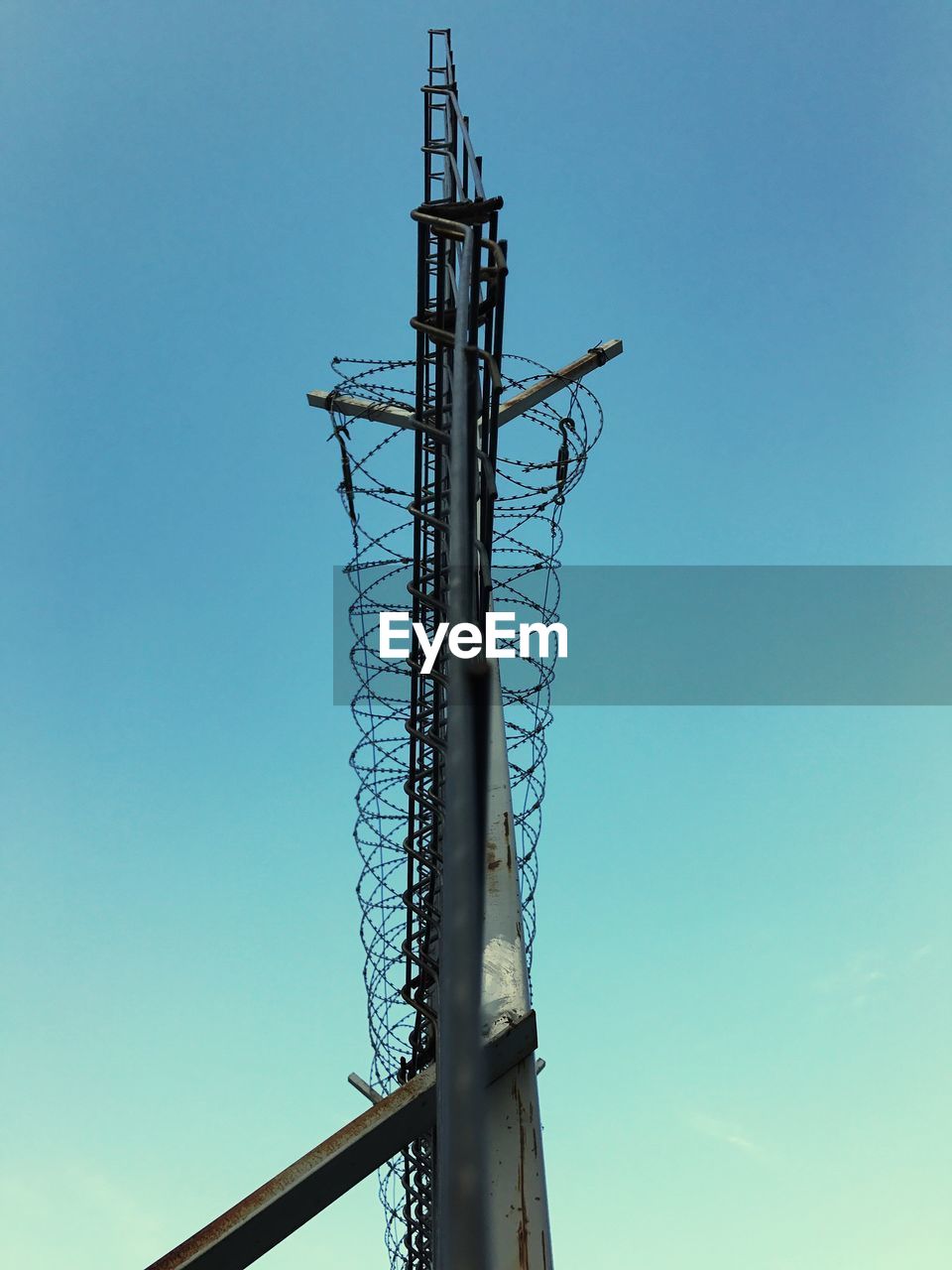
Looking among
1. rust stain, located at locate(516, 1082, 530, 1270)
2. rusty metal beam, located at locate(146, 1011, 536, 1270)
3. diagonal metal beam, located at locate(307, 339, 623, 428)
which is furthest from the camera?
diagonal metal beam, located at locate(307, 339, 623, 428)

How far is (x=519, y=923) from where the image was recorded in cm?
605

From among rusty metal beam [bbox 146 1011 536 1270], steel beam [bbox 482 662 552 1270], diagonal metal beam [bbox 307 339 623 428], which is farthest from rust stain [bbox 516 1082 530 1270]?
diagonal metal beam [bbox 307 339 623 428]

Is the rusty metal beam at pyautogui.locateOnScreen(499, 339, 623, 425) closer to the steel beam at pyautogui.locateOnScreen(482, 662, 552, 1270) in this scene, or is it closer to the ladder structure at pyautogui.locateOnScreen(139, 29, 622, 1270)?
the ladder structure at pyautogui.locateOnScreen(139, 29, 622, 1270)

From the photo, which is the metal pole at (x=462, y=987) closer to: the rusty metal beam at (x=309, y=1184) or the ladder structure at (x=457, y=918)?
the ladder structure at (x=457, y=918)

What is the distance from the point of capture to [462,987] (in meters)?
Result: 3.18

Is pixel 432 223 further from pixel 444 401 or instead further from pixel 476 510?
pixel 444 401

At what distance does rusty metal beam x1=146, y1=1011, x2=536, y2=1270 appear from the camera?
611 centimetres

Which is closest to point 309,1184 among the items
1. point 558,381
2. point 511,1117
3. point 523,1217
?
point 511,1117

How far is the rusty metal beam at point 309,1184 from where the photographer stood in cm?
611

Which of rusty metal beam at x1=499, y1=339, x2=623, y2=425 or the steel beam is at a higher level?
rusty metal beam at x1=499, y1=339, x2=623, y2=425

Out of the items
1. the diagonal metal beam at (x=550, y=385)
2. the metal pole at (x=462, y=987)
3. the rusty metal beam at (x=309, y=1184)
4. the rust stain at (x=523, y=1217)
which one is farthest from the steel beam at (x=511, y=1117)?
the diagonal metal beam at (x=550, y=385)

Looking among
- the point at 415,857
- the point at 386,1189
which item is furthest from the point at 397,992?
the point at 386,1189

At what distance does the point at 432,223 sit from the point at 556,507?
4543mm

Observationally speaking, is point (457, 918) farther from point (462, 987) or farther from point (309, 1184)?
point (309, 1184)
